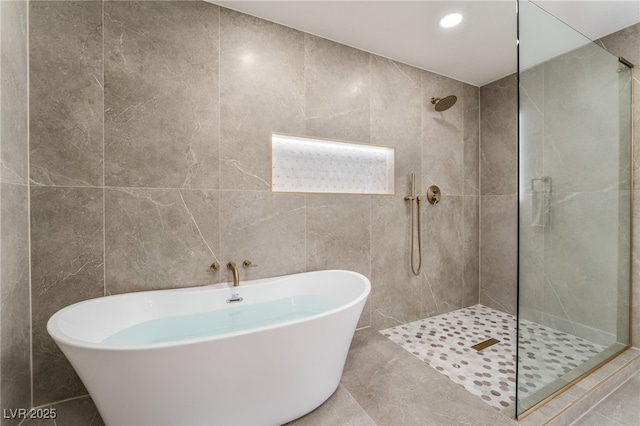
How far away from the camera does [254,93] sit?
76.7 inches

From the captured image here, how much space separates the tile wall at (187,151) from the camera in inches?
58.2

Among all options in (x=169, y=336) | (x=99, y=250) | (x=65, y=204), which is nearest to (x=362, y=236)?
(x=169, y=336)

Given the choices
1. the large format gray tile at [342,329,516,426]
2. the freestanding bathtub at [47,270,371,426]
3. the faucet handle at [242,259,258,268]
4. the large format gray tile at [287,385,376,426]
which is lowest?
the large format gray tile at [342,329,516,426]

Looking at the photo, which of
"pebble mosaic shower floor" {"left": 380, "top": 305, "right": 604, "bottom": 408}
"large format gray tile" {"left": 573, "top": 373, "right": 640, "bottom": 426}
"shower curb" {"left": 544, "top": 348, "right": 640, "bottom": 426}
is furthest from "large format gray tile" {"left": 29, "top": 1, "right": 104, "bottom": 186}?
"large format gray tile" {"left": 573, "top": 373, "right": 640, "bottom": 426}

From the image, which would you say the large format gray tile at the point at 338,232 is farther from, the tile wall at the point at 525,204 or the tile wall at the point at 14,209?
the tile wall at the point at 14,209

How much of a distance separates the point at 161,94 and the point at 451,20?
7.19 feet

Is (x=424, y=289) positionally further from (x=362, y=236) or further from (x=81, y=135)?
(x=81, y=135)

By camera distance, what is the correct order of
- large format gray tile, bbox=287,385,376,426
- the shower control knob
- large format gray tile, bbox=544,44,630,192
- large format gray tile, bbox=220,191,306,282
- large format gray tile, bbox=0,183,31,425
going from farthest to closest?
1. the shower control knob
2. large format gray tile, bbox=220,191,306,282
3. large format gray tile, bbox=544,44,630,192
4. large format gray tile, bbox=287,385,376,426
5. large format gray tile, bbox=0,183,31,425

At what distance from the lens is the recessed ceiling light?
1928mm

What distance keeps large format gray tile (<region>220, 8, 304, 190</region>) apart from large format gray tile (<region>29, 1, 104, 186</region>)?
0.71m

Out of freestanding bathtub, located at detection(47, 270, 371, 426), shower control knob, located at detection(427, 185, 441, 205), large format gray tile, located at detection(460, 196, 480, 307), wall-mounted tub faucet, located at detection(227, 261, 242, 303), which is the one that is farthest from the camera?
large format gray tile, located at detection(460, 196, 480, 307)

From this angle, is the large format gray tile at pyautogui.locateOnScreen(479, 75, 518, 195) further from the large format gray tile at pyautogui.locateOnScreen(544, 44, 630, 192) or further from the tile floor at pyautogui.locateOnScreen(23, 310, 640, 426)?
the tile floor at pyautogui.locateOnScreen(23, 310, 640, 426)

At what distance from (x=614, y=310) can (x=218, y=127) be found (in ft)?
10.5

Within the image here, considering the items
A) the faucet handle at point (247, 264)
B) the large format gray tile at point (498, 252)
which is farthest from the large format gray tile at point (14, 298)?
the large format gray tile at point (498, 252)
